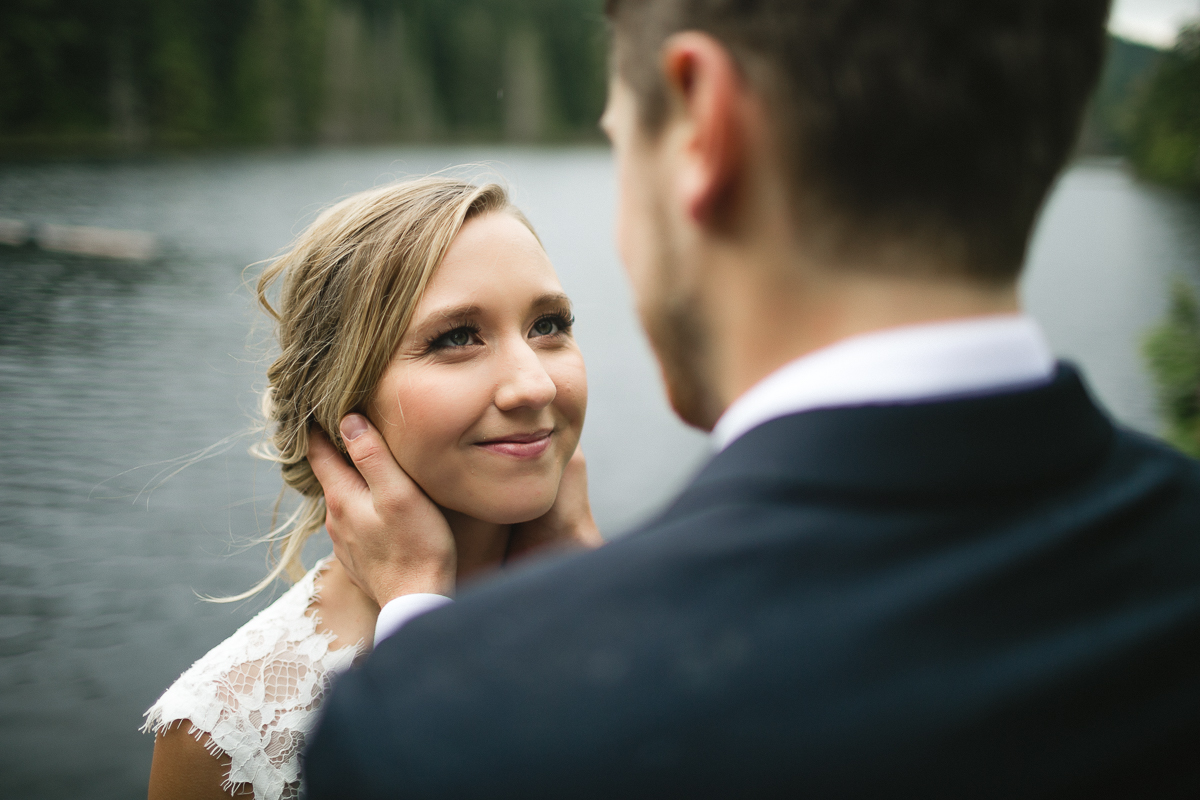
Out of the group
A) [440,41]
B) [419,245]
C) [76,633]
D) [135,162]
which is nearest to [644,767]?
[419,245]

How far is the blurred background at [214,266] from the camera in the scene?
1020 centimetres

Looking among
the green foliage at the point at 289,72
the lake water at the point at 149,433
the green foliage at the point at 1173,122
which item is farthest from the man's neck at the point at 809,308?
the green foliage at the point at 289,72

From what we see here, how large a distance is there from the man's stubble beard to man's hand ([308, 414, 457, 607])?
3.75 feet

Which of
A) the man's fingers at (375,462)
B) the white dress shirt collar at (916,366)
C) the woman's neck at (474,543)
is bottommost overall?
the woman's neck at (474,543)

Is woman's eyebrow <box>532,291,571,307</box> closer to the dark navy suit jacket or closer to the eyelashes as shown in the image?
the eyelashes

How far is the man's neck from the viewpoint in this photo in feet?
3.09

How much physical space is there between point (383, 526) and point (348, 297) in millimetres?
628

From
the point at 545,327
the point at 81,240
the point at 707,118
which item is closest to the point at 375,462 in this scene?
the point at 545,327

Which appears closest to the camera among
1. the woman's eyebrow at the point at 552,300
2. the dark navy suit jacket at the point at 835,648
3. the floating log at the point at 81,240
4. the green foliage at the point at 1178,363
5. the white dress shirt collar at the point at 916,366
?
the dark navy suit jacket at the point at 835,648

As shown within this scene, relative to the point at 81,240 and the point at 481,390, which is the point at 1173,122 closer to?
the point at 81,240

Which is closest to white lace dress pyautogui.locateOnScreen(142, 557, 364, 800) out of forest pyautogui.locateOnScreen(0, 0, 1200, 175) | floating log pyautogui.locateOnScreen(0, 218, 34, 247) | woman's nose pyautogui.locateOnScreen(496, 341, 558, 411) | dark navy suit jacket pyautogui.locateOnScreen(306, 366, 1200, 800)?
woman's nose pyautogui.locateOnScreen(496, 341, 558, 411)

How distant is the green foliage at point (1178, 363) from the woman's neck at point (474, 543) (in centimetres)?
880

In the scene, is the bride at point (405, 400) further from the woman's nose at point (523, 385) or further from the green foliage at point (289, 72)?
the green foliage at point (289, 72)

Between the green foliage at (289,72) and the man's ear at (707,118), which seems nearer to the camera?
the man's ear at (707,118)
